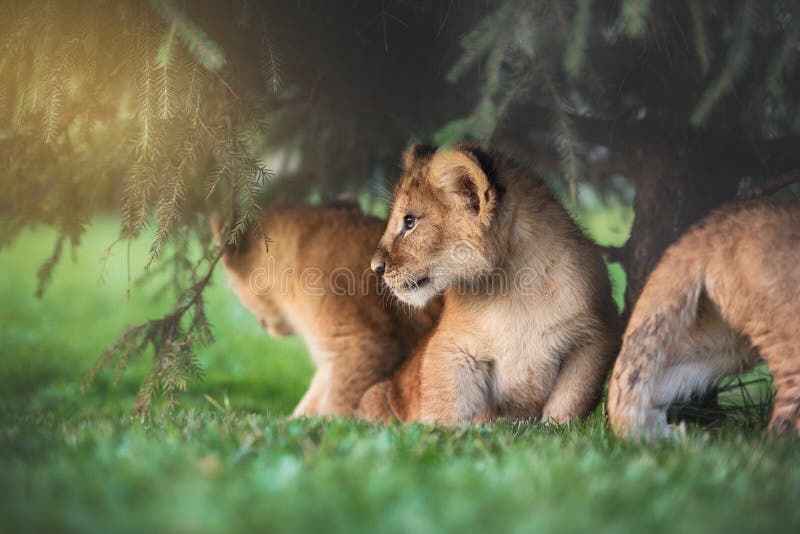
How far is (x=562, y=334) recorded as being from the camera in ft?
14.8

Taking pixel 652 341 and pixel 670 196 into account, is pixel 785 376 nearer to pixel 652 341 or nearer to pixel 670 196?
pixel 652 341

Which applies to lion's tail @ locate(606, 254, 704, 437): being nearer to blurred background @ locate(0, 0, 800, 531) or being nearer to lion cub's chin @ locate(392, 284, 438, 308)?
blurred background @ locate(0, 0, 800, 531)

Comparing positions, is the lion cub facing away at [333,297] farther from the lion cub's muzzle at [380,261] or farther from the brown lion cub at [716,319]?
the brown lion cub at [716,319]

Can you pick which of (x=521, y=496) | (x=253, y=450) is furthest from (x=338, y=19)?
(x=521, y=496)

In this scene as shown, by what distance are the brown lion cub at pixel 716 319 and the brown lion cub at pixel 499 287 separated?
1.76ft

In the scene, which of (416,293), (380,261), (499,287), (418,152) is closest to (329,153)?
(418,152)

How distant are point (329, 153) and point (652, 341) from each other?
3660 mm

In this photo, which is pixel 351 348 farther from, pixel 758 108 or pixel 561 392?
pixel 758 108

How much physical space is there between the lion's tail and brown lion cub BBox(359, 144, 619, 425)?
0.55 m

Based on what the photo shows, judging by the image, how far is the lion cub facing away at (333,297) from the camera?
18.7 ft

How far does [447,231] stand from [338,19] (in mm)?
1536

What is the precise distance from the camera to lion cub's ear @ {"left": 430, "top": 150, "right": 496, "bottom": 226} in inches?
170

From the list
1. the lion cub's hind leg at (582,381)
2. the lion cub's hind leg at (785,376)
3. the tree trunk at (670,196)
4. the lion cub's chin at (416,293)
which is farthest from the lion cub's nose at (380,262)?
the lion cub's hind leg at (785,376)

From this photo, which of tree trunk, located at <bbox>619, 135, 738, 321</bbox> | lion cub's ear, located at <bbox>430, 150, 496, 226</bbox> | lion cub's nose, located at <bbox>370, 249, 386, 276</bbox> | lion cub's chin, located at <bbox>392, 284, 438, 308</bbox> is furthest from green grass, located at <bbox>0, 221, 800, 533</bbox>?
tree trunk, located at <bbox>619, 135, 738, 321</bbox>
